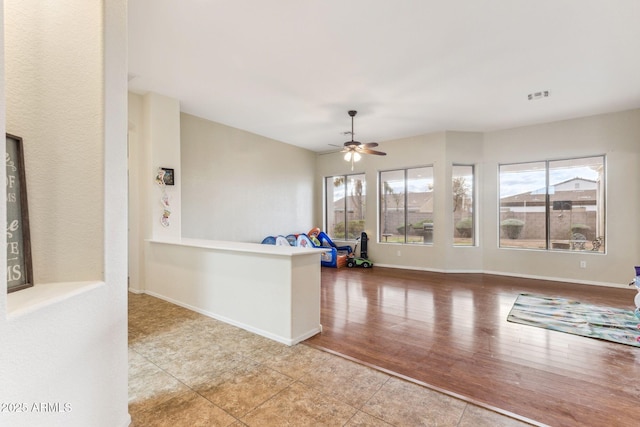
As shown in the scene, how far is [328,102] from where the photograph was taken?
4656 millimetres

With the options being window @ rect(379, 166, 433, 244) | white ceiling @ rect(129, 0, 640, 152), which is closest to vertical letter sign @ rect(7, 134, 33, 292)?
white ceiling @ rect(129, 0, 640, 152)

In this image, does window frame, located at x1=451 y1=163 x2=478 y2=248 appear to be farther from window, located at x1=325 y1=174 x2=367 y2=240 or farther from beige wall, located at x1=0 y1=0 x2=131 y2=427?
beige wall, located at x1=0 y1=0 x2=131 y2=427

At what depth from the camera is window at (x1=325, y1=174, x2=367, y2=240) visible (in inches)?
312

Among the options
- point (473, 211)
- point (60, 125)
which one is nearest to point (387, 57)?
point (60, 125)

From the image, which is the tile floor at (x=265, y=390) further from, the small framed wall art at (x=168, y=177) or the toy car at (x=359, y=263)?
the toy car at (x=359, y=263)

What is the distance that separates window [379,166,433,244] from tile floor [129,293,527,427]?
16.3 ft

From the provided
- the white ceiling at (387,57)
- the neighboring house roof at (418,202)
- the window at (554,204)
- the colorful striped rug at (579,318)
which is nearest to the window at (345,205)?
the neighboring house roof at (418,202)

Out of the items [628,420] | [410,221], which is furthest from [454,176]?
[628,420]

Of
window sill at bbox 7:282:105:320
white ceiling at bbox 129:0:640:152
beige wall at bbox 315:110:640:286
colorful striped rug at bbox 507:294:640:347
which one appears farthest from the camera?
Result: beige wall at bbox 315:110:640:286

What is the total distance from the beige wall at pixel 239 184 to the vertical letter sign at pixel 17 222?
3911 millimetres

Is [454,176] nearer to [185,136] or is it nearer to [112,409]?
[185,136]

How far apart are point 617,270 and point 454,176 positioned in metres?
3.32

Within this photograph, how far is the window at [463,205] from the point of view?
652cm

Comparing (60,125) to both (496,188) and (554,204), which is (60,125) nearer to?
(496,188)
